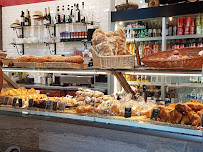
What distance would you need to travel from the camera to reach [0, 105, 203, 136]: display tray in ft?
5.31

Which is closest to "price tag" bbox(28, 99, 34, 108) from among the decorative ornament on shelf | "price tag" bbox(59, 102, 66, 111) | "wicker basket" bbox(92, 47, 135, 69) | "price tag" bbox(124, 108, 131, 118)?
"price tag" bbox(59, 102, 66, 111)

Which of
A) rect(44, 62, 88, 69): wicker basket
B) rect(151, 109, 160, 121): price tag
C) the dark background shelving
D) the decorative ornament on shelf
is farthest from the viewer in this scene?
the decorative ornament on shelf

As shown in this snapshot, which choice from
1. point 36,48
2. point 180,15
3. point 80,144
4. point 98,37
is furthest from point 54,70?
point 36,48

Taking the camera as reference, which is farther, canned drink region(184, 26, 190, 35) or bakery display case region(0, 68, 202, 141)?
canned drink region(184, 26, 190, 35)

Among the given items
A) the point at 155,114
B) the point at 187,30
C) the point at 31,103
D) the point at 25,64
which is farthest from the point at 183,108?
the point at 187,30

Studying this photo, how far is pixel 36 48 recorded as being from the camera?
6492 millimetres

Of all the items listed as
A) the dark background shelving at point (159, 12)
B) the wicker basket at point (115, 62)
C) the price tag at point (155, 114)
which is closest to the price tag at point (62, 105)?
the wicker basket at point (115, 62)

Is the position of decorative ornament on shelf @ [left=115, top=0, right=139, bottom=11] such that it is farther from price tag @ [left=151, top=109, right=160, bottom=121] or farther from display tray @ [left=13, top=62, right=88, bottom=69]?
price tag @ [left=151, top=109, right=160, bottom=121]

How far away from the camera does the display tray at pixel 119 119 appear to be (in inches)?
63.7

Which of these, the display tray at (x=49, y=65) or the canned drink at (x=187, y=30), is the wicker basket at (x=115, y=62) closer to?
the display tray at (x=49, y=65)

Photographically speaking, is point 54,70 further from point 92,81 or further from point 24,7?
point 24,7

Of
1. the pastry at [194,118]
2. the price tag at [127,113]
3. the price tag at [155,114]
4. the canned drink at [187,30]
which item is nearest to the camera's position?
the pastry at [194,118]

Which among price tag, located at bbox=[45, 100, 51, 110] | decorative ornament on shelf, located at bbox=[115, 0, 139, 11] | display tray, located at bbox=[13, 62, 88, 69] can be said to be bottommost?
price tag, located at bbox=[45, 100, 51, 110]

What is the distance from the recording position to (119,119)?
184cm
